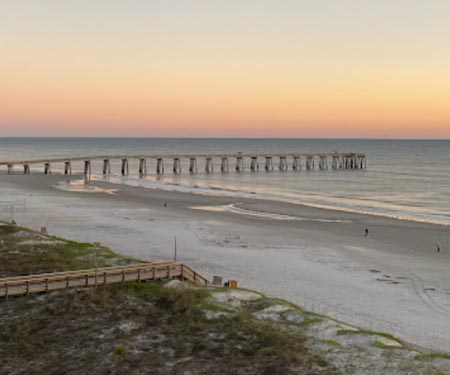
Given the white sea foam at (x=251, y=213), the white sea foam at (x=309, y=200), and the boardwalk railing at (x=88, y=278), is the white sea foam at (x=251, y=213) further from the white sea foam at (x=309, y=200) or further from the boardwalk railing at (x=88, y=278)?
the boardwalk railing at (x=88, y=278)

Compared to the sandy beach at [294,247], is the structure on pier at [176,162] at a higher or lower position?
higher

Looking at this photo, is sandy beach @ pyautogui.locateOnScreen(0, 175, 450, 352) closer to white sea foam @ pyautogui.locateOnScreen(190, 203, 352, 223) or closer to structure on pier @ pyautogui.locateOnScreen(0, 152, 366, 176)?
white sea foam @ pyautogui.locateOnScreen(190, 203, 352, 223)

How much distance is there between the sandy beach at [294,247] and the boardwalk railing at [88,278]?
15.6 ft

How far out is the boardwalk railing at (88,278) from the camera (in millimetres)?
24109

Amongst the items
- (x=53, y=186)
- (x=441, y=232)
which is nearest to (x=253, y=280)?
(x=441, y=232)

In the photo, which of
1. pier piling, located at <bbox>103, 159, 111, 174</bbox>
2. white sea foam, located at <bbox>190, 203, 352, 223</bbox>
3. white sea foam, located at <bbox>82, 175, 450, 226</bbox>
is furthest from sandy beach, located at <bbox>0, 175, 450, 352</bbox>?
pier piling, located at <bbox>103, 159, 111, 174</bbox>

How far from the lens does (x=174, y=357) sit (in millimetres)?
18562

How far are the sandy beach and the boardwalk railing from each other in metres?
4.74

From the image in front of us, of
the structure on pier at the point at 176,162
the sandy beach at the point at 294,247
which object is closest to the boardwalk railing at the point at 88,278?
the sandy beach at the point at 294,247

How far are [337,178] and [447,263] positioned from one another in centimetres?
7359

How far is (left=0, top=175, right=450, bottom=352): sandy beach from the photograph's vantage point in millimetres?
26125

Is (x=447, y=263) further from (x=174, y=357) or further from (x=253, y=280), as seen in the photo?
(x=174, y=357)

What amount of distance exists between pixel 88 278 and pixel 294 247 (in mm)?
18099

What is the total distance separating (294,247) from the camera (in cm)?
3947
